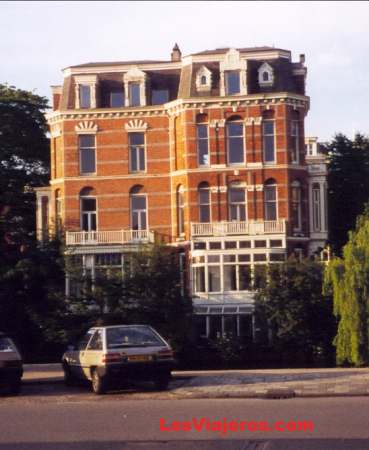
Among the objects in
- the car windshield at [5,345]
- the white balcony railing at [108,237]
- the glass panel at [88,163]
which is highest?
the glass panel at [88,163]

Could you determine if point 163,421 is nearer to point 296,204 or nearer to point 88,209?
point 296,204

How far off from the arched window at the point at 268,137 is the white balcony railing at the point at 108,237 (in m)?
7.34

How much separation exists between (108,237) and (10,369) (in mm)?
28730

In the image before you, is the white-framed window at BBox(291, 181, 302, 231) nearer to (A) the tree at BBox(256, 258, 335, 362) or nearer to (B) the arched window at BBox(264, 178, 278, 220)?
(B) the arched window at BBox(264, 178, 278, 220)

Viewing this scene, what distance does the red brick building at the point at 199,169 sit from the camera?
1970 inches

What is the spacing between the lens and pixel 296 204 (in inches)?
2021

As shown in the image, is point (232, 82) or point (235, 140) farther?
point (232, 82)

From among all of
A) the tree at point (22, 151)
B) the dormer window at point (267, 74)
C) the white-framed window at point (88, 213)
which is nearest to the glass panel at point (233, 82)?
the dormer window at point (267, 74)

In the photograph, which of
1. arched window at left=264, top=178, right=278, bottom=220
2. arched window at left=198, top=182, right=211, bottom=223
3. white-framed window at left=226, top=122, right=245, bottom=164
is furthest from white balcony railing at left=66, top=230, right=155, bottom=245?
arched window at left=264, top=178, right=278, bottom=220

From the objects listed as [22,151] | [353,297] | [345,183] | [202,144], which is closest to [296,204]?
[202,144]

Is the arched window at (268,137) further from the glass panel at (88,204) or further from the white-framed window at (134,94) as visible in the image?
the glass panel at (88,204)

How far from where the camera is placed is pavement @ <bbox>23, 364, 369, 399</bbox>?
2214 centimetres

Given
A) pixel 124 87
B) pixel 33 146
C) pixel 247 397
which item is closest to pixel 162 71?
pixel 124 87

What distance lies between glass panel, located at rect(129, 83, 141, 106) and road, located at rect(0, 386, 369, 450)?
3200cm
